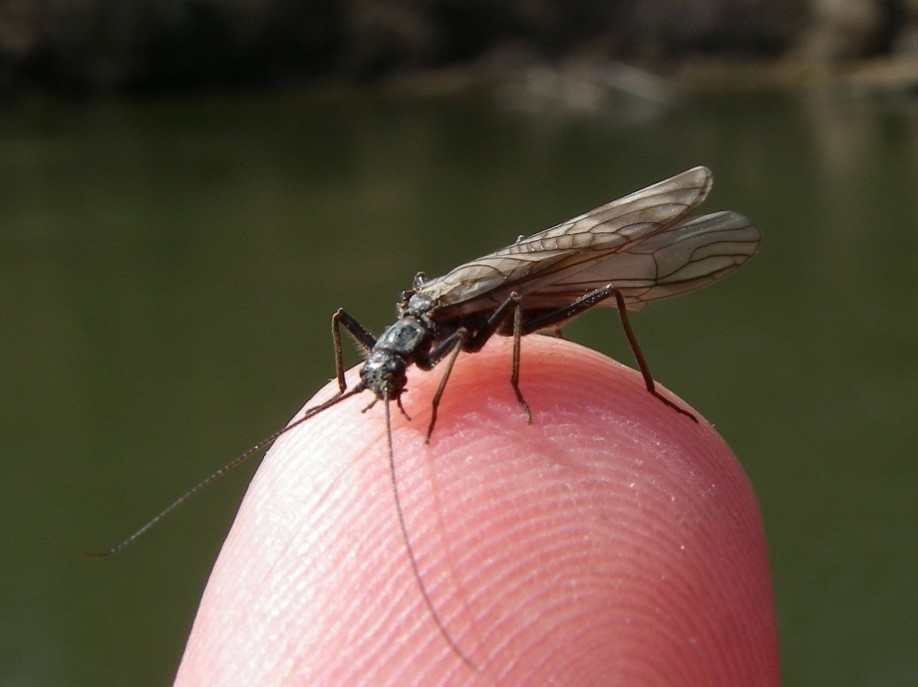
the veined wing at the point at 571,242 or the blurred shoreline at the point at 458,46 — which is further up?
the blurred shoreline at the point at 458,46

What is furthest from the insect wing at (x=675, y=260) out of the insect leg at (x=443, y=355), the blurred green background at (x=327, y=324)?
the blurred green background at (x=327, y=324)

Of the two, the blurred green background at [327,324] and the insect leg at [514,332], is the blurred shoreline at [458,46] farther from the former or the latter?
the insect leg at [514,332]

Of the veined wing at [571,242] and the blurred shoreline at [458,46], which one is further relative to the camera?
the blurred shoreline at [458,46]

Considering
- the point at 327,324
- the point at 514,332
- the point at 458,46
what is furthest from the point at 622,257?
the point at 458,46

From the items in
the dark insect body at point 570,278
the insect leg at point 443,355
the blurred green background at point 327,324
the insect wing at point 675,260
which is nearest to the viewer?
the insect leg at point 443,355

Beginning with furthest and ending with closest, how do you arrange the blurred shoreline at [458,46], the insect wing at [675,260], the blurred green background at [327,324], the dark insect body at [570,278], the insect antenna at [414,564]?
the blurred shoreline at [458,46], the blurred green background at [327,324], the insect wing at [675,260], the dark insect body at [570,278], the insect antenna at [414,564]

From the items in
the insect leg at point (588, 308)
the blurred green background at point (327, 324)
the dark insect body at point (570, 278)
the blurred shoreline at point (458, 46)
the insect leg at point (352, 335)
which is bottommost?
the insect leg at point (588, 308)

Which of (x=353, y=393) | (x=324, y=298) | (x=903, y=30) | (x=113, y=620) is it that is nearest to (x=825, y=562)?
(x=113, y=620)

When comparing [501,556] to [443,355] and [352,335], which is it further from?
[352,335]
